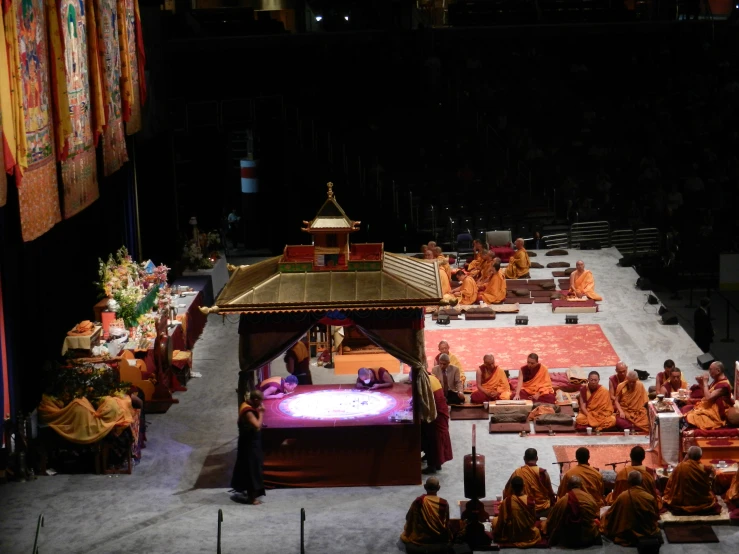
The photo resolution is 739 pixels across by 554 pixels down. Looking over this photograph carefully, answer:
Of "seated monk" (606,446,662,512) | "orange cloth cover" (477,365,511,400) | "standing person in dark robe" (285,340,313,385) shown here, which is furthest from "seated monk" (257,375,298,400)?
"seated monk" (606,446,662,512)

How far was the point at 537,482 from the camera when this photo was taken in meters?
15.1

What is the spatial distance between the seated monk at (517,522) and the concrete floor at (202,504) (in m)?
0.73

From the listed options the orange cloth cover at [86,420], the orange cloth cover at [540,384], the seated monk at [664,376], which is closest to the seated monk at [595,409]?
the seated monk at [664,376]

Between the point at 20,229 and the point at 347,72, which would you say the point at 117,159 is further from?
the point at 347,72

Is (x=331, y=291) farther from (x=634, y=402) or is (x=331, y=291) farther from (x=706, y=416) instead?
(x=706, y=416)

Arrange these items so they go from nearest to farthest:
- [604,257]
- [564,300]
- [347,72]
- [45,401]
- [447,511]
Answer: [447,511]
[45,401]
[564,300]
[604,257]
[347,72]

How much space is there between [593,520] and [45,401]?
7.29 meters

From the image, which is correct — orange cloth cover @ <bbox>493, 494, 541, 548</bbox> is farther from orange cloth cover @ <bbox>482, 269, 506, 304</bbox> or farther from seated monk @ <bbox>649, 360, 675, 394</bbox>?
orange cloth cover @ <bbox>482, 269, 506, 304</bbox>

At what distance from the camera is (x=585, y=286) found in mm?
25094

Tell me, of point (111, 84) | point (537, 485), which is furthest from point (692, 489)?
point (111, 84)

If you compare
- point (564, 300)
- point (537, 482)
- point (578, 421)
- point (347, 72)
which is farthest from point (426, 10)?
point (537, 482)

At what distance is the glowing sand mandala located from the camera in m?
16.8

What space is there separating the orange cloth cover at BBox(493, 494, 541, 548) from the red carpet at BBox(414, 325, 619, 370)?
700cm

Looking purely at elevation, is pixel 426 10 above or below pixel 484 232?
above
